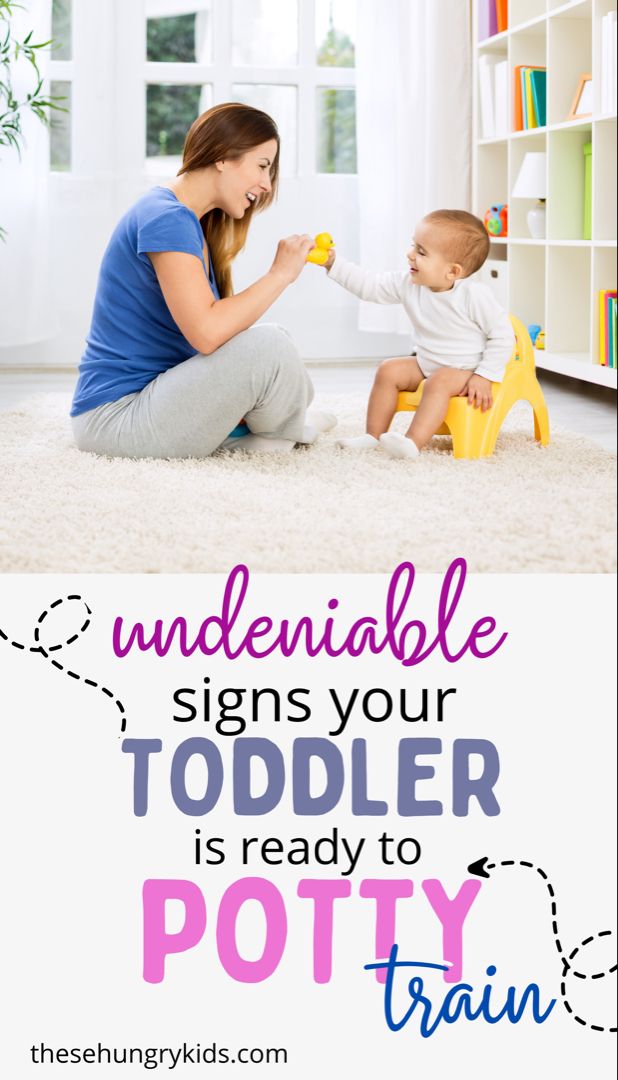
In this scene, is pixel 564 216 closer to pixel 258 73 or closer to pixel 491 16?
pixel 491 16

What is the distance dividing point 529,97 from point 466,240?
0.54m

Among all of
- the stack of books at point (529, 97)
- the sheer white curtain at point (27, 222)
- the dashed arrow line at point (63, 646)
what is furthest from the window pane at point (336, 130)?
the dashed arrow line at point (63, 646)

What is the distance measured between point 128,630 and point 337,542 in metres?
0.13

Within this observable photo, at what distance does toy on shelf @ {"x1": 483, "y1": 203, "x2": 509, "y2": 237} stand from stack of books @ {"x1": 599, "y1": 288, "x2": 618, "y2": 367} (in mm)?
632

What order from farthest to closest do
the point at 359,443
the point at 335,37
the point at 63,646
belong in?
1. the point at 335,37
2. the point at 359,443
3. the point at 63,646

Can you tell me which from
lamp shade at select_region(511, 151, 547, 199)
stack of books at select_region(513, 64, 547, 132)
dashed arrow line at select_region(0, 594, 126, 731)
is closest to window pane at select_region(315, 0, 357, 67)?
stack of books at select_region(513, 64, 547, 132)

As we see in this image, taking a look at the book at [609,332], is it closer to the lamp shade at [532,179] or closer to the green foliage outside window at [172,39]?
the lamp shade at [532,179]

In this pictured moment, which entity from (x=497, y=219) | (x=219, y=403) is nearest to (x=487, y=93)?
(x=497, y=219)

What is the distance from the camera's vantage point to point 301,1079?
633mm

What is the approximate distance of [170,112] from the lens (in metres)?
2.26

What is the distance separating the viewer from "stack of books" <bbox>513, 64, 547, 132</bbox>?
56.4 inches

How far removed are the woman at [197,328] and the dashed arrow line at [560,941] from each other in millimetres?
539

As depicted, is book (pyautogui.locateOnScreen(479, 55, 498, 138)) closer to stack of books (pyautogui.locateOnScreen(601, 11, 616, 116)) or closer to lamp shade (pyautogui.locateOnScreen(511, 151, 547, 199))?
lamp shade (pyautogui.locateOnScreen(511, 151, 547, 199))

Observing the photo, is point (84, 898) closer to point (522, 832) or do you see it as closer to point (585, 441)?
point (522, 832)
